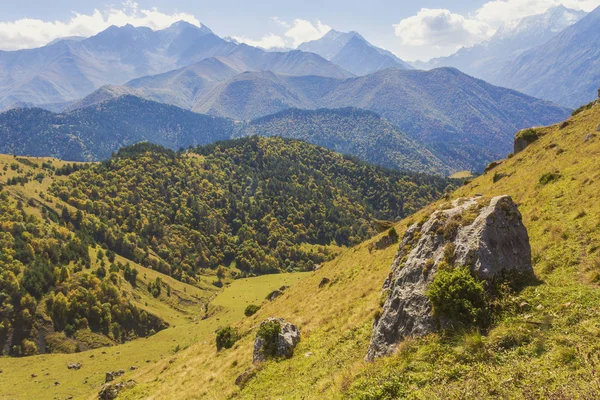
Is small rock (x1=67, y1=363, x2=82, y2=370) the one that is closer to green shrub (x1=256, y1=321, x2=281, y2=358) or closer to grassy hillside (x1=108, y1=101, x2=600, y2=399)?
grassy hillside (x1=108, y1=101, x2=600, y2=399)

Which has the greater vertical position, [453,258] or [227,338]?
[453,258]

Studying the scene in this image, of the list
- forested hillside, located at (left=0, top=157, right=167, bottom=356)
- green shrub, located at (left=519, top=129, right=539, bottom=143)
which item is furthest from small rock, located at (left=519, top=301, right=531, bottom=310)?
forested hillside, located at (left=0, top=157, right=167, bottom=356)

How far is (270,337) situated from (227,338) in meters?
17.7

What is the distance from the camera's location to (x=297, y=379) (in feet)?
71.2

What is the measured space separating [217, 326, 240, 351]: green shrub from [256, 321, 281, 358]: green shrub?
15979mm

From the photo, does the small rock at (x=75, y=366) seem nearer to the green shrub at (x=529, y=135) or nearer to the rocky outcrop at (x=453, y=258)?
the rocky outcrop at (x=453, y=258)

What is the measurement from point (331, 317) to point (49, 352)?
14786 centimetres

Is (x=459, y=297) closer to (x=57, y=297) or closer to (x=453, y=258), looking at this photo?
(x=453, y=258)

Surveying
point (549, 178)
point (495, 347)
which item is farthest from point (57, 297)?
point (495, 347)

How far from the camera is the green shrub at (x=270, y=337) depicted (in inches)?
1137

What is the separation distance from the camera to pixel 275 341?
29.1 metres

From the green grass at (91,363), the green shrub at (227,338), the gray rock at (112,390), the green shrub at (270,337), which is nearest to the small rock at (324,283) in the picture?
the green shrub at (227,338)

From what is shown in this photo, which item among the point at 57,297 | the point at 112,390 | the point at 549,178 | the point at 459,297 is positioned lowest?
the point at 112,390

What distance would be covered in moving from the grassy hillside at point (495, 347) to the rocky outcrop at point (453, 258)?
1244mm
